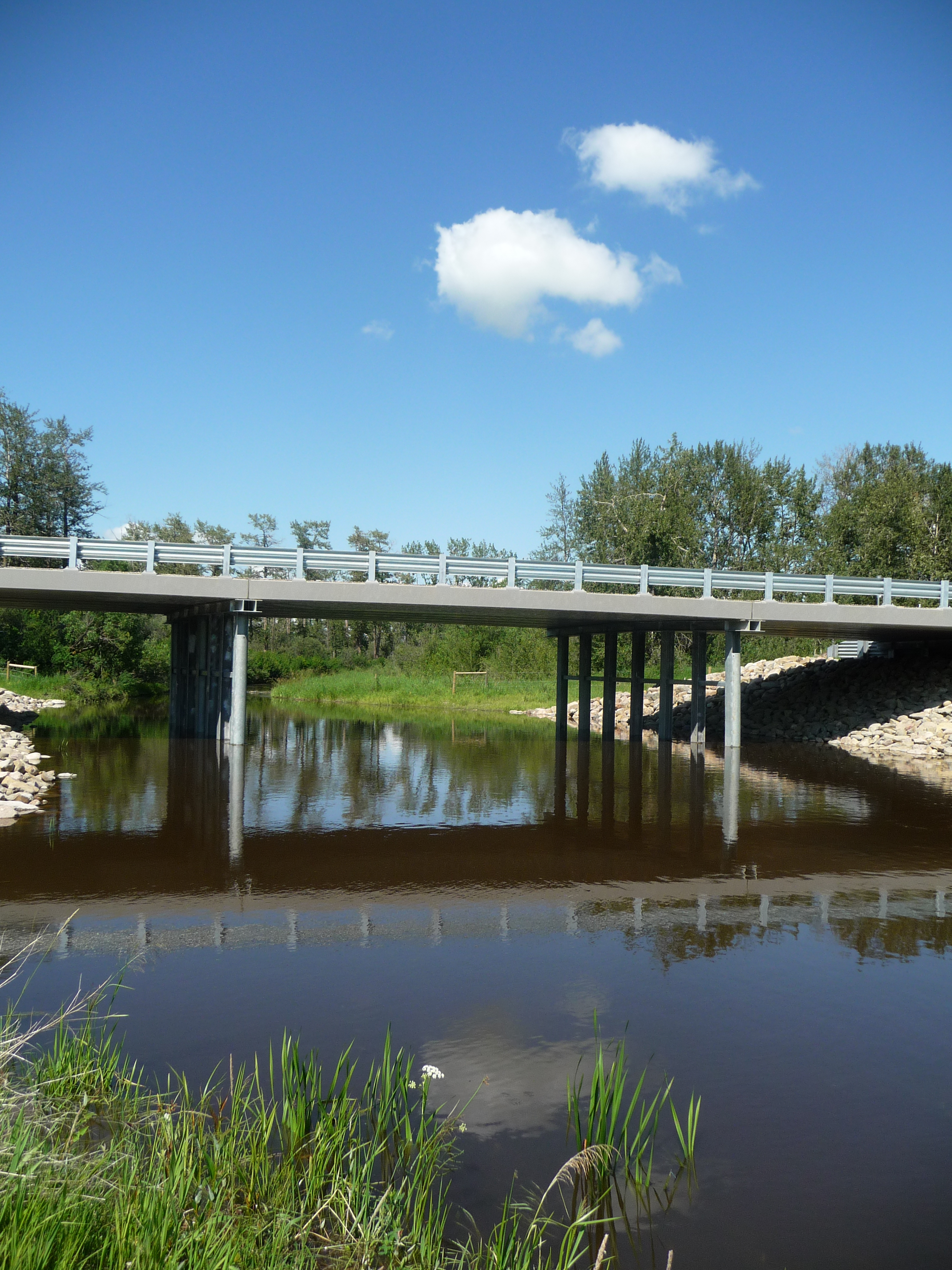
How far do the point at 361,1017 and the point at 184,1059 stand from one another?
4.18 ft

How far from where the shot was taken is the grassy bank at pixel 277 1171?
11.5ft

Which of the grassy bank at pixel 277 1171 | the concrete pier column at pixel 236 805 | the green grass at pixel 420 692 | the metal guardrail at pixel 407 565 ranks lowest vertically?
the green grass at pixel 420 692

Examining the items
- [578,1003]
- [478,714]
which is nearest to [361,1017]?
A: [578,1003]

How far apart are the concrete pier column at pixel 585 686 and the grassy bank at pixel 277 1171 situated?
24.3 m

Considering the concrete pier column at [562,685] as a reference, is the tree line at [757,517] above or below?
above

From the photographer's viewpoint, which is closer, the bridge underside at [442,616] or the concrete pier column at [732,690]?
the bridge underside at [442,616]

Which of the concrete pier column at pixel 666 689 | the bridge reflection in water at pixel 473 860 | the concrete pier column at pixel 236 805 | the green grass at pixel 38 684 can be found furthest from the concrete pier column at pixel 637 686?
the green grass at pixel 38 684

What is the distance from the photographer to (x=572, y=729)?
35.9 meters

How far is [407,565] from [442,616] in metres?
5.79

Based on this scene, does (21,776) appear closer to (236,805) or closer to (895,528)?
(236,805)

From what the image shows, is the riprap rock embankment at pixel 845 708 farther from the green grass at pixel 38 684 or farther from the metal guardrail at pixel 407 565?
the green grass at pixel 38 684

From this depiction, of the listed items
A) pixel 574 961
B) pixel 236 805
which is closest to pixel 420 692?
pixel 236 805

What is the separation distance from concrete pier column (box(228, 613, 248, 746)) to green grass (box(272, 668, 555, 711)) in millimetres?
24369

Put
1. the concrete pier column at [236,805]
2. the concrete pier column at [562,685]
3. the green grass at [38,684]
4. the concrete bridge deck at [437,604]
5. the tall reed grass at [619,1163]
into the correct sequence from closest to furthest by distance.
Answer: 1. the tall reed grass at [619,1163]
2. the concrete pier column at [236,805]
3. the concrete bridge deck at [437,604]
4. the concrete pier column at [562,685]
5. the green grass at [38,684]
